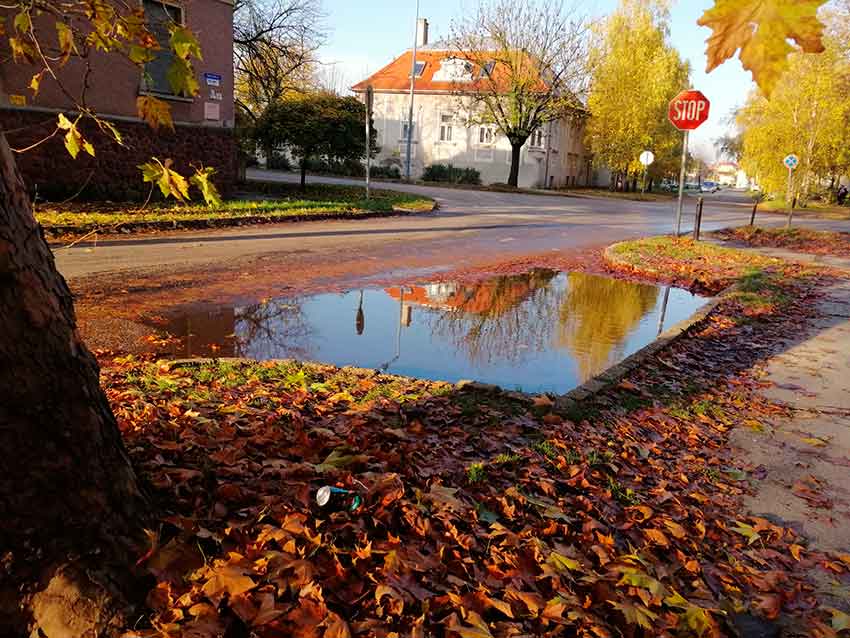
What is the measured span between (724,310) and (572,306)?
6.82ft

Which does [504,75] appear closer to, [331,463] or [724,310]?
[724,310]

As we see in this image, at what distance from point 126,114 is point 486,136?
34.1 metres

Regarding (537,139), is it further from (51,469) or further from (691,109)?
(51,469)

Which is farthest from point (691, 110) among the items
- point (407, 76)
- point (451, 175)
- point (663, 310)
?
point (407, 76)

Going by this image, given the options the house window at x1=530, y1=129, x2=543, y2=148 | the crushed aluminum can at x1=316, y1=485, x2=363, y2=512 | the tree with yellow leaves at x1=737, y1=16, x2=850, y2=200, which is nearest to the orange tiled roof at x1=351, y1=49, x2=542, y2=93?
the house window at x1=530, y1=129, x2=543, y2=148

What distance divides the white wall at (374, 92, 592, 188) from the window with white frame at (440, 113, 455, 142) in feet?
0.25

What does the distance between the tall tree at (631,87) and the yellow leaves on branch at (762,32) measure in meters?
44.2

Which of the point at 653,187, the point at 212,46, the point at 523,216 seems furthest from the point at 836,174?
the point at 212,46

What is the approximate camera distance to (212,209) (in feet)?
52.8

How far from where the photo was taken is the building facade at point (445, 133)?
4638cm

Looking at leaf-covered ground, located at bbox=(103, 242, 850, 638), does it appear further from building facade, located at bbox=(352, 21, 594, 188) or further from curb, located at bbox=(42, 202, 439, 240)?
building facade, located at bbox=(352, 21, 594, 188)

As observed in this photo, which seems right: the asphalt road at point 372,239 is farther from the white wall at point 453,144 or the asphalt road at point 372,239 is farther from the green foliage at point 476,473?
the white wall at point 453,144

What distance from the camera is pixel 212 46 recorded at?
17.4 m

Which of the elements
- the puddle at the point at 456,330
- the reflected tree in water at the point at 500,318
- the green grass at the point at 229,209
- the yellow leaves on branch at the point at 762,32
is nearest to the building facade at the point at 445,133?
the green grass at the point at 229,209
